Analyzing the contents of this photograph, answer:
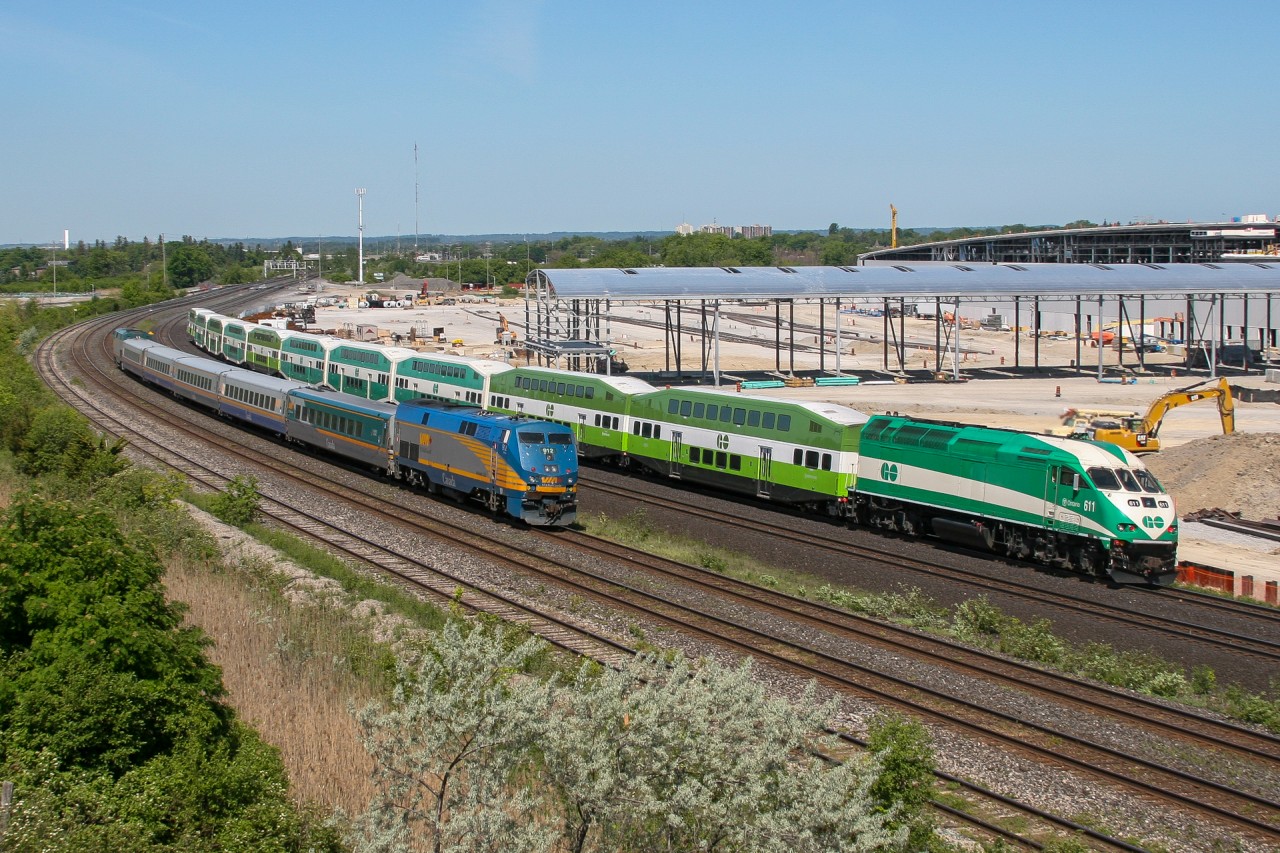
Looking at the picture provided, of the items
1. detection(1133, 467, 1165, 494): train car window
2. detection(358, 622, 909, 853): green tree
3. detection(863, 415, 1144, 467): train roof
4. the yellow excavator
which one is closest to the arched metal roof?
the yellow excavator

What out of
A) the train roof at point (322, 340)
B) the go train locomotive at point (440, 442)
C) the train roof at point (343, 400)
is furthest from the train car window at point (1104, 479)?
the train roof at point (322, 340)

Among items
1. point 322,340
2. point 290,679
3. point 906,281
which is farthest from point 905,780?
point 906,281

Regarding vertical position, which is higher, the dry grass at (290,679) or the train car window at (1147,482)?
the train car window at (1147,482)

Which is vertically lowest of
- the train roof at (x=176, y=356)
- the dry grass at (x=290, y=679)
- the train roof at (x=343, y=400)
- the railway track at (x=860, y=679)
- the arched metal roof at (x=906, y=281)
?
the railway track at (x=860, y=679)

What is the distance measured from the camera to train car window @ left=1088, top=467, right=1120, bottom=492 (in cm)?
2705

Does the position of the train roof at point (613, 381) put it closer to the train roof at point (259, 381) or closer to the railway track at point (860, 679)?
the train roof at point (259, 381)

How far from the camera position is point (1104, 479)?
27203 mm

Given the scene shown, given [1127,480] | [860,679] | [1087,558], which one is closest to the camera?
[860,679]

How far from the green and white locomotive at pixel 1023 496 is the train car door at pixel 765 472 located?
2997 millimetres

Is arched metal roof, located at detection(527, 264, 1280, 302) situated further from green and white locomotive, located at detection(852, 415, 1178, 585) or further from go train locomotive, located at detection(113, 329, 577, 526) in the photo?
green and white locomotive, located at detection(852, 415, 1178, 585)

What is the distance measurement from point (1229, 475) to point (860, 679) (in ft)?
87.8

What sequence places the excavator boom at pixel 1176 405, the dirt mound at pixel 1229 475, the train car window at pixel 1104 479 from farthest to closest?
the excavator boom at pixel 1176 405 < the dirt mound at pixel 1229 475 < the train car window at pixel 1104 479

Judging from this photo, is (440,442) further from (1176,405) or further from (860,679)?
(1176,405)

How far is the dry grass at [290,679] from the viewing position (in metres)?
14.6
